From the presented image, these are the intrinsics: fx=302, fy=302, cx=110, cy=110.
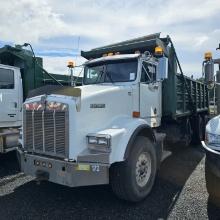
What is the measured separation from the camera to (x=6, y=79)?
7656 mm

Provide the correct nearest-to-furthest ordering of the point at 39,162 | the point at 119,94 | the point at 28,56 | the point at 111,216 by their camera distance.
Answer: the point at 111,216, the point at 39,162, the point at 119,94, the point at 28,56

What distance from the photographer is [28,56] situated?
827 centimetres

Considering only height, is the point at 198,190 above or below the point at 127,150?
below

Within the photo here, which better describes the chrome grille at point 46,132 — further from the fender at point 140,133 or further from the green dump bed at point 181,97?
the green dump bed at point 181,97

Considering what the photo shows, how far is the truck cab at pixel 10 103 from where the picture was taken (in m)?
7.30

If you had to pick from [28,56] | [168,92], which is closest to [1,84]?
[28,56]

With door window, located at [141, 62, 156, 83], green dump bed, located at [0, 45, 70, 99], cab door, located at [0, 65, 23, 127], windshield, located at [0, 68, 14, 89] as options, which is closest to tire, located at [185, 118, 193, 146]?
door window, located at [141, 62, 156, 83]

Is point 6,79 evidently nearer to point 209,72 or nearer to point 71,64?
point 71,64

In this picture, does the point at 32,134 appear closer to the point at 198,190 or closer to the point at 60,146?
the point at 60,146

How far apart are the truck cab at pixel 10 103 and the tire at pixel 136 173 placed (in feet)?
11.4

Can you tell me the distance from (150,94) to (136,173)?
204cm

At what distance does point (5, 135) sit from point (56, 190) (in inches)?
91.6

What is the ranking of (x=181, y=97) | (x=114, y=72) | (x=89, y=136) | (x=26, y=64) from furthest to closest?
(x=26, y=64)
(x=181, y=97)
(x=114, y=72)
(x=89, y=136)

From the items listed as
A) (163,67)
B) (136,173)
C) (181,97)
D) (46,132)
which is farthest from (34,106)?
(181,97)
